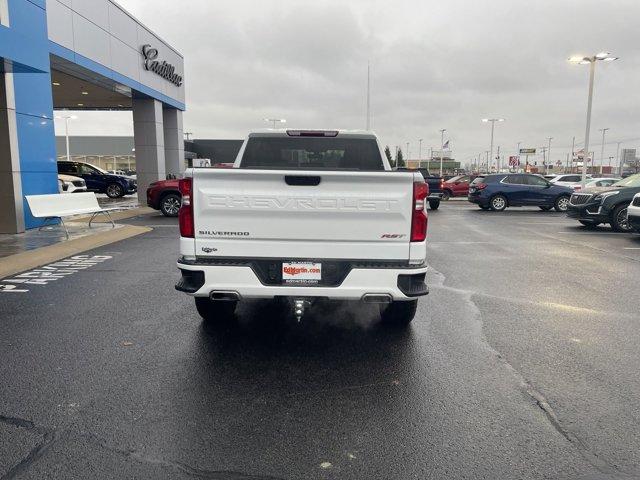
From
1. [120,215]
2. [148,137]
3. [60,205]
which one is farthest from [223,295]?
[148,137]

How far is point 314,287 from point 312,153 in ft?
8.10

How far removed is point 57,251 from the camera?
9734 millimetres

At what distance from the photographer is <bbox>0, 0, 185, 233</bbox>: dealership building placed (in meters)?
11.7

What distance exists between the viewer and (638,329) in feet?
17.5

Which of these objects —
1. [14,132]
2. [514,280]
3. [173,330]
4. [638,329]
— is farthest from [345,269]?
[14,132]

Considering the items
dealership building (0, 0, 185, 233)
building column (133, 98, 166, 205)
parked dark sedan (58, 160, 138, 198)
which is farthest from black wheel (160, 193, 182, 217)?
parked dark sedan (58, 160, 138, 198)

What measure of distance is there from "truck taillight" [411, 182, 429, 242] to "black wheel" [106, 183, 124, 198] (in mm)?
27560

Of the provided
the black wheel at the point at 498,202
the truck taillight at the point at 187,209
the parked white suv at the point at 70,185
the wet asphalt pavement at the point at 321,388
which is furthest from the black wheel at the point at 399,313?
the parked white suv at the point at 70,185

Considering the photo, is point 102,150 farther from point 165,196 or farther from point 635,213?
point 635,213

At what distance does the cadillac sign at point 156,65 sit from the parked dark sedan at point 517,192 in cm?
1493

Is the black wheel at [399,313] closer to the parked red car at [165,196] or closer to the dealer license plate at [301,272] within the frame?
the dealer license plate at [301,272]

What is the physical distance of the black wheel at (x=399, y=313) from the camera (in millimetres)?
5090

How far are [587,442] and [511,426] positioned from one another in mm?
436

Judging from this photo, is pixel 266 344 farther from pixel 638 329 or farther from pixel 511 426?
pixel 638 329
